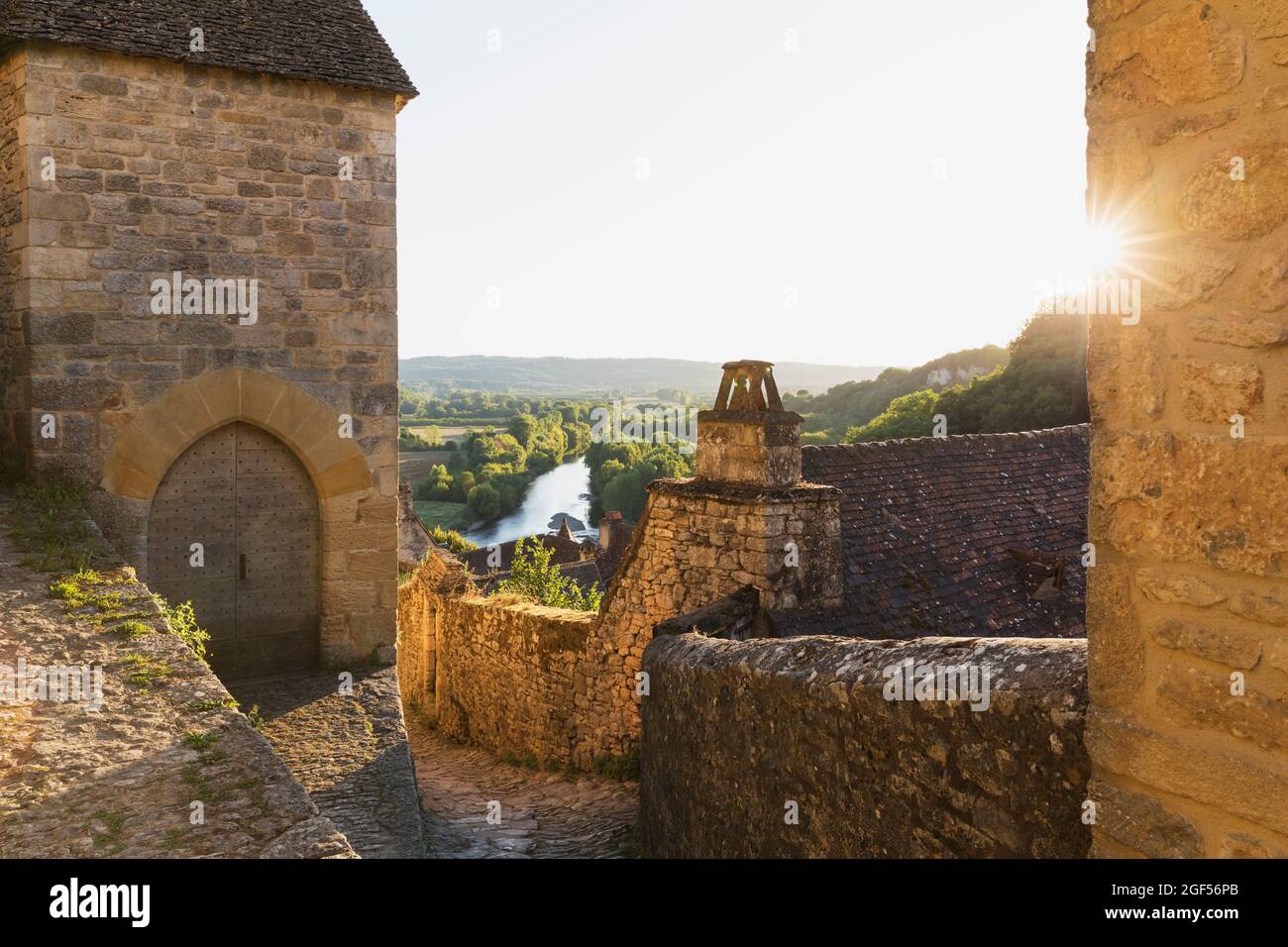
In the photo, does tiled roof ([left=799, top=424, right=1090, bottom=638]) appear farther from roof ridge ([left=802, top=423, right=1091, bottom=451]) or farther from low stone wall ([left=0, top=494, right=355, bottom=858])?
low stone wall ([left=0, top=494, right=355, bottom=858])

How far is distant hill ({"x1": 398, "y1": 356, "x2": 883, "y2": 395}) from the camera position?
487 feet

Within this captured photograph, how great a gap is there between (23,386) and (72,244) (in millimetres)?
1054

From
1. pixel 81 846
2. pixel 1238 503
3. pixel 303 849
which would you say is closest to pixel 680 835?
pixel 303 849

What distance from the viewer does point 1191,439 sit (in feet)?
7.29

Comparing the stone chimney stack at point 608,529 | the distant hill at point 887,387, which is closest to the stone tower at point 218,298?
the stone chimney stack at point 608,529

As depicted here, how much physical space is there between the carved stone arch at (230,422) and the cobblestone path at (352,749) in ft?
5.13

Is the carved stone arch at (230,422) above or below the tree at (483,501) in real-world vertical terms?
above

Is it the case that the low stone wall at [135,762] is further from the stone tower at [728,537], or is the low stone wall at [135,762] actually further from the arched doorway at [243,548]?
the stone tower at [728,537]

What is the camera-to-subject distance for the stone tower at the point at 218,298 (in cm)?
752

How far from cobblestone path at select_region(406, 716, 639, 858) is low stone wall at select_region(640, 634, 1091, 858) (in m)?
1.91

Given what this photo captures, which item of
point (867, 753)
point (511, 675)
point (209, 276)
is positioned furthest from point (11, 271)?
point (867, 753)

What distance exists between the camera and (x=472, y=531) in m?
79.6

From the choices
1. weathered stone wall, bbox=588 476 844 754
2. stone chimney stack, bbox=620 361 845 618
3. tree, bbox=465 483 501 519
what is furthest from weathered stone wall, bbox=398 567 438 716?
tree, bbox=465 483 501 519
